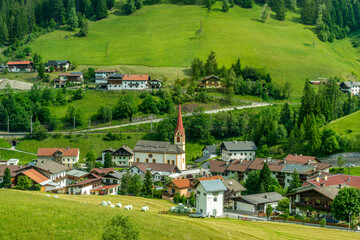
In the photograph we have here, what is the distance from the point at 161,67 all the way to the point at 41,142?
182ft

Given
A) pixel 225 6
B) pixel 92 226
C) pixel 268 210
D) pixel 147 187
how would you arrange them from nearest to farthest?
pixel 92 226
pixel 268 210
pixel 147 187
pixel 225 6

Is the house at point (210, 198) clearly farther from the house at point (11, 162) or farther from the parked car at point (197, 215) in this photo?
the house at point (11, 162)

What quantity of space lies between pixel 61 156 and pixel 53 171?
1554cm

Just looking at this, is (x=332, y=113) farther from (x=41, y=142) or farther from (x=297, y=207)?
(x=41, y=142)

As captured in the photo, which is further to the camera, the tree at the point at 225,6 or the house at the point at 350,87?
the tree at the point at 225,6

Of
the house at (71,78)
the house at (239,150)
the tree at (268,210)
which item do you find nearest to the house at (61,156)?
the house at (239,150)

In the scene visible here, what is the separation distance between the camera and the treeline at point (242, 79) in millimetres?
129625

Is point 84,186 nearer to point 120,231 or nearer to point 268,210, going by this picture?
point 268,210

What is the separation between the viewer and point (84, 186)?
73500mm

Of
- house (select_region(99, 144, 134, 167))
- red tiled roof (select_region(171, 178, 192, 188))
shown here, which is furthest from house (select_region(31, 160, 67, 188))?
red tiled roof (select_region(171, 178, 192, 188))

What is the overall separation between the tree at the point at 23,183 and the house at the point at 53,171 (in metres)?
6.18

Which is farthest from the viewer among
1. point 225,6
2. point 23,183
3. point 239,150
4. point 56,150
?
point 225,6

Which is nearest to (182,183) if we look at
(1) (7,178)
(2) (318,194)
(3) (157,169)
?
(3) (157,169)

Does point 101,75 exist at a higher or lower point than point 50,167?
higher
